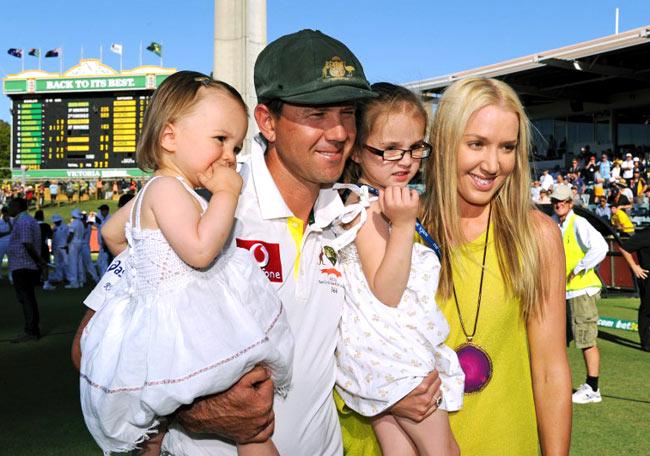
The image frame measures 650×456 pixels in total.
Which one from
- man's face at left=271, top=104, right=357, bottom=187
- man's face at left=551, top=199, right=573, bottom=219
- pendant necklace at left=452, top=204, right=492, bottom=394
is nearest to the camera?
man's face at left=271, top=104, right=357, bottom=187

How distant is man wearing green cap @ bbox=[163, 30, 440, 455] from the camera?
2186 millimetres

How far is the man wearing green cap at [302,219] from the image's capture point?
219 centimetres

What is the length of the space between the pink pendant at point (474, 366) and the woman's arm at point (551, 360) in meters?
0.21

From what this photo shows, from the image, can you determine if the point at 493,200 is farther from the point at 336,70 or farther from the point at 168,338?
the point at 168,338

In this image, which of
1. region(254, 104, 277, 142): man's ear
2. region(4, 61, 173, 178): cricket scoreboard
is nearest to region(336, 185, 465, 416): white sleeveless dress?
region(254, 104, 277, 142): man's ear

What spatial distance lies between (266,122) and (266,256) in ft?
1.60

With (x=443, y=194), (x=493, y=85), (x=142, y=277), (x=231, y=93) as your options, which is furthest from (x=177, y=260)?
(x=493, y=85)

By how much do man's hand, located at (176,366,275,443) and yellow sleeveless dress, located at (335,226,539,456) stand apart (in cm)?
55

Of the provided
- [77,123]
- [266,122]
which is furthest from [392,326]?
[77,123]

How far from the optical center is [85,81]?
53.5 m

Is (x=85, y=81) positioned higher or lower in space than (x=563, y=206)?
higher

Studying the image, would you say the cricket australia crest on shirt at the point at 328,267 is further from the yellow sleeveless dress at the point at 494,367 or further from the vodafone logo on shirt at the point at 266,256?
the yellow sleeveless dress at the point at 494,367

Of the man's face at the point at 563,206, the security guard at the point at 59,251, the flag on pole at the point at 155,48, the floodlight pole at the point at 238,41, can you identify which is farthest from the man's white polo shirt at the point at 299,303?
the flag on pole at the point at 155,48

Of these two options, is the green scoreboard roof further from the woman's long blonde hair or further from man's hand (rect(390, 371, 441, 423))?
man's hand (rect(390, 371, 441, 423))
